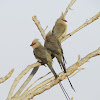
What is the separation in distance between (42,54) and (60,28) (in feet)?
4.65

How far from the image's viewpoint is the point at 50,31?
6254mm

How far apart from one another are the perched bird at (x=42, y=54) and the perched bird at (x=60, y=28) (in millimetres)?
740

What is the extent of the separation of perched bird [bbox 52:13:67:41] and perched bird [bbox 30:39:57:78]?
740 mm

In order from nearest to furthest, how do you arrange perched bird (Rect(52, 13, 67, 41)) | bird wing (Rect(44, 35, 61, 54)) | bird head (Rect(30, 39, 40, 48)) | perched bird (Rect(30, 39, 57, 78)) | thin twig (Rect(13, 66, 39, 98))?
1. thin twig (Rect(13, 66, 39, 98))
2. perched bird (Rect(30, 39, 57, 78))
3. bird wing (Rect(44, 35, 61, 54))
4. bird head (Rect(30, 39, 40, 48))
5. perched bird (Rect(52, 13, 67, 41))

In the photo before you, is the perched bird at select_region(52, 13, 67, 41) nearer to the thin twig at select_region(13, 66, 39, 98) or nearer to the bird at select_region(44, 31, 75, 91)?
the bird at select_region(44, 31, 75, 91)

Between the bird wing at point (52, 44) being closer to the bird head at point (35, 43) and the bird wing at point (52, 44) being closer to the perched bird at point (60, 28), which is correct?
the bird head at point (35, 43)

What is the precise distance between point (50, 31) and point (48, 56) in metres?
1.14

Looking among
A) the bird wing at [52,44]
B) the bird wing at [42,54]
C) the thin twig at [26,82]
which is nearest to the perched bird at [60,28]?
the bird wing at [52,44]

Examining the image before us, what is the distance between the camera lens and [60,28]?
6.54 meters

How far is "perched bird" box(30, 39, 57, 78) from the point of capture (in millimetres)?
5207

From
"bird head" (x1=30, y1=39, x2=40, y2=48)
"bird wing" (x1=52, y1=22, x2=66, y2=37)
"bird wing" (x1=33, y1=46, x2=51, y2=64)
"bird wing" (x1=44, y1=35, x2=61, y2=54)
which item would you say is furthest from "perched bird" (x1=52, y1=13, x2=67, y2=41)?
"bird wing" (x1=33, y1=46, x2=51, y2=64)

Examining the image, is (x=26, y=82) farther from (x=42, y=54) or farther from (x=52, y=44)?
(x=52, y=44)

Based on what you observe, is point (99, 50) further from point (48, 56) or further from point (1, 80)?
point (1, 80)

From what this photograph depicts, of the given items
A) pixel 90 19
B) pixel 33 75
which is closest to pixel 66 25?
pixel 90 19
